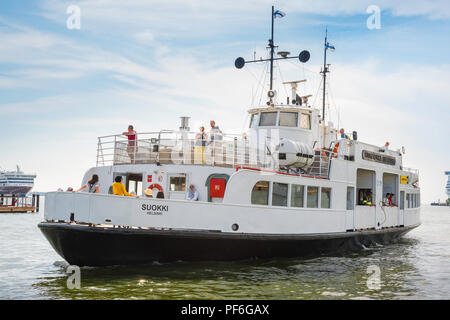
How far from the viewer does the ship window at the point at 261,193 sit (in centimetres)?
1248

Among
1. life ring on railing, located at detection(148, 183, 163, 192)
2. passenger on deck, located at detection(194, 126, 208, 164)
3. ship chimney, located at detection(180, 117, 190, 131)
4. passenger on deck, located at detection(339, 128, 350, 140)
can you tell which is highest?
passenger on deck, located at detection(339, 128, 350, 140)

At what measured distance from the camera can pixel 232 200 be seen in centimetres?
1195

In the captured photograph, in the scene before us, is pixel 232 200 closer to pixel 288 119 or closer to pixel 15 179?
pixel 288 119

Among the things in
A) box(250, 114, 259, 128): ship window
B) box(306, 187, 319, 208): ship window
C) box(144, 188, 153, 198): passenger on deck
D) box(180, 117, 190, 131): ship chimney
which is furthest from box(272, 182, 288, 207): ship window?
box(250, 114, 259, 128): ship window

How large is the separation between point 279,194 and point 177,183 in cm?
292

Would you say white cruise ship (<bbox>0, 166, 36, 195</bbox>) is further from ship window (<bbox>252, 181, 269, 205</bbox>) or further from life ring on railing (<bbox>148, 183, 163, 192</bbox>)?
ship window (<bbox>252, 181, 269, 205</bbox>)

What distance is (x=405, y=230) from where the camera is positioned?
64.8ft

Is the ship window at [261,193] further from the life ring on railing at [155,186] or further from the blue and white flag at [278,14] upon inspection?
the blue and white flag at [278,14]

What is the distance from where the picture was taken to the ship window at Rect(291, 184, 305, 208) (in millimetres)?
13453

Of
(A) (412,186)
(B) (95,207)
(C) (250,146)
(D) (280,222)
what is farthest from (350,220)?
(B) (95,207)

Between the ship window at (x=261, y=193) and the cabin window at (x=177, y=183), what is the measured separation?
1984mm

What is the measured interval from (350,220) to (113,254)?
8.44 m

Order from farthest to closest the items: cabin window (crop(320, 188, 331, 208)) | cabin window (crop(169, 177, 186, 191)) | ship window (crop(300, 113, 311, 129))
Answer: ship window (crop(300, 113, 311, 129))
cabin window (crop(320, 188, 331, 208))
cabin window (crop(169, 177, 186, 191))

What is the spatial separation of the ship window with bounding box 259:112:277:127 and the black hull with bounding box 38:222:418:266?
15.3ft
